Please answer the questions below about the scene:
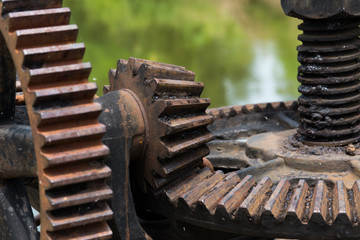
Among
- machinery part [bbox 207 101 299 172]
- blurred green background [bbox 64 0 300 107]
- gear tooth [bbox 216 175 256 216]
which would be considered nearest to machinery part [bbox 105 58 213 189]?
gear tooth [bbox 216 175 256 216]

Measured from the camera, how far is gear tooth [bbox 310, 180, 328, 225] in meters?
1.30

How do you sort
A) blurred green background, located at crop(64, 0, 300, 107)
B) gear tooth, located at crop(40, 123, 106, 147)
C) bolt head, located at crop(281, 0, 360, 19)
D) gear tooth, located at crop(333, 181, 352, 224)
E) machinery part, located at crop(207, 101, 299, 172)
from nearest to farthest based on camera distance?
gear tooth, located at crop(40, 123, 106, 147)
gear tooth, located at crop(333, 181, 352, 224)
bolt head, located at crop(281, 0, 360, 19)
machinery part, located at crop(207, 101, 299, 172)
blurred green background, located at crop(64, 0, 300, 107)

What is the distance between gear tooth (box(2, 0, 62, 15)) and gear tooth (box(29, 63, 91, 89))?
12 centimetres

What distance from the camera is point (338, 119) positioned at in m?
1.68

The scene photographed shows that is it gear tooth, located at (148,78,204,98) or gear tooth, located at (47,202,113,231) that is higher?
gear tooth, located at (148,78,204,98)

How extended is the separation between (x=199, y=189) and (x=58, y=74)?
1.55 feet

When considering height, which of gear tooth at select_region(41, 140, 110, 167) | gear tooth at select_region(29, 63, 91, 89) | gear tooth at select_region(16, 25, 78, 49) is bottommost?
gear tooth at select_region(41, 140, 110, 167)

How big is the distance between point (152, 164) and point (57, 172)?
34 cm

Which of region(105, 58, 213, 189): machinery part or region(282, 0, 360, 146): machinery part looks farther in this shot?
region(282, 0, 360, 146): machinery part

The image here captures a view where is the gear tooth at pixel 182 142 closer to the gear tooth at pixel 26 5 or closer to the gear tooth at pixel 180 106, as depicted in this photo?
the gear tooth at pixel 180 106

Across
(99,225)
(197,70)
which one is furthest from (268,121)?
(197,70)

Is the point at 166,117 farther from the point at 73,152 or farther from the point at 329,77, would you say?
the point at 329,77

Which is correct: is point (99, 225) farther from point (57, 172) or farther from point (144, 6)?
point (144, 6)

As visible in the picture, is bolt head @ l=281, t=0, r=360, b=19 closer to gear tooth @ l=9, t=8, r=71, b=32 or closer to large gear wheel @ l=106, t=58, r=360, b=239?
large gear wheel @ l=106, t=58, r=360, b=239
